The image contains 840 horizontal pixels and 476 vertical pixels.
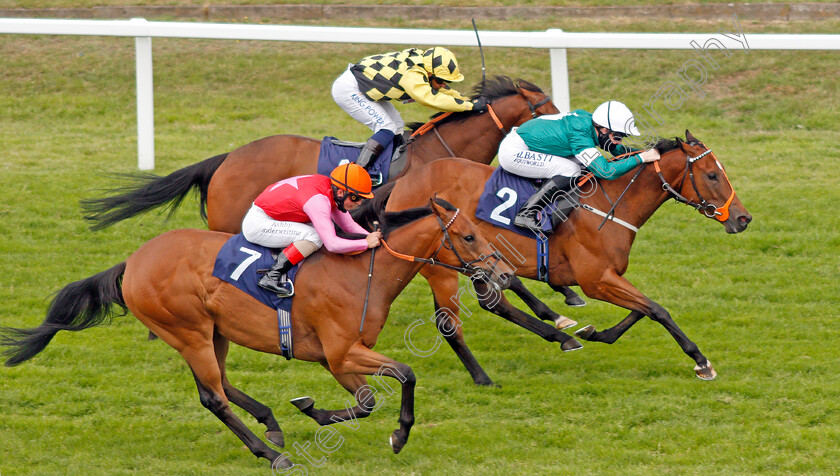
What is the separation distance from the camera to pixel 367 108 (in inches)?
287

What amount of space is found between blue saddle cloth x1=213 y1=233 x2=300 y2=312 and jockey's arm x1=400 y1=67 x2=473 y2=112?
2.15 metres

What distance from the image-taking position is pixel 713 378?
243 inches

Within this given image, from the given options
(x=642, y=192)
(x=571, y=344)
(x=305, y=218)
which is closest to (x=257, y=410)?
(x=305, y=218)

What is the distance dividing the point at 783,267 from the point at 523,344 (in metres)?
2.51

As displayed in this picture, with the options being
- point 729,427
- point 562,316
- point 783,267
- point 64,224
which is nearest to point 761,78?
point 783,267

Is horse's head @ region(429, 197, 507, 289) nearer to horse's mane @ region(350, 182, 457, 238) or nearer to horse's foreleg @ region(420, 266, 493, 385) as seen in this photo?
horse's mane @ region(350, 182, 457, 238)

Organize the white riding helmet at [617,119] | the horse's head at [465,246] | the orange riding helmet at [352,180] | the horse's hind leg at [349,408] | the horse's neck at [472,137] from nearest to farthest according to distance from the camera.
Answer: the horse's head at [465,246]
the orange riding helmet at [352,180]
the horse's hind leg at [349,408]
the white riding helmet at [617,119]
the horse's neck at [472,137]

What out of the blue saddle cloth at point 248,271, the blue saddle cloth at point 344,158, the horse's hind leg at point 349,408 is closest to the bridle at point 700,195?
the blue saddle cloth at point 344,158

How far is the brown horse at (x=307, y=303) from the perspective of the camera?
5.14 meters

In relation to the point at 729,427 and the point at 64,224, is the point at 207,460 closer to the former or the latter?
the point at 729,427

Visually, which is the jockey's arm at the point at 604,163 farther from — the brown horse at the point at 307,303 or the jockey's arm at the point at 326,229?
the jockey's arm at the point at 326,229

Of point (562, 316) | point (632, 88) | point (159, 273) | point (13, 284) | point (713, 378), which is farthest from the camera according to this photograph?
point (632, 88)

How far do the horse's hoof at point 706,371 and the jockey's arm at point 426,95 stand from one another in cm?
244

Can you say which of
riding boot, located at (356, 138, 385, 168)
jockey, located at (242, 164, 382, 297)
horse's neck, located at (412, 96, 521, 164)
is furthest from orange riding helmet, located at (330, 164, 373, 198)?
horse's neck, located at (412, 96, 521, 164)
